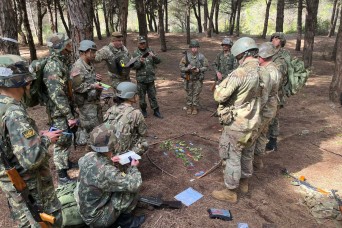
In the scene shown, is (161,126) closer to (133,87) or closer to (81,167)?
(133,87)

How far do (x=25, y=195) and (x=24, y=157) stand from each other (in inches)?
17.5

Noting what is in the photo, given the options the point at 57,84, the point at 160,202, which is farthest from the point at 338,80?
the point at 57,84

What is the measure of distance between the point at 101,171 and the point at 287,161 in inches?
170

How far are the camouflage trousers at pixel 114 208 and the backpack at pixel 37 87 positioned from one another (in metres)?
2.26

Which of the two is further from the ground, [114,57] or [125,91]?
[114,57]

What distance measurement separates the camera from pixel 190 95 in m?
8.49

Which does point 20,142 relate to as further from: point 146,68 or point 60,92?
point 146,68

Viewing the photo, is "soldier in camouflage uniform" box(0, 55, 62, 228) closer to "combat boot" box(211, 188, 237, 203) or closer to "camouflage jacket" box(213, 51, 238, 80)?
"combat boot" box(211, 188, 237, 203)

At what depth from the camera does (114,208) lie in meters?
3.62

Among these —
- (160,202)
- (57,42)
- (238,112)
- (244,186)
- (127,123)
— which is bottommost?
(244,186)

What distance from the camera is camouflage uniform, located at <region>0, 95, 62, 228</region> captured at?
8.45 ft

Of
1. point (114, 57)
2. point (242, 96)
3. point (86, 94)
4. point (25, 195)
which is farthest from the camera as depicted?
point (114, 57)

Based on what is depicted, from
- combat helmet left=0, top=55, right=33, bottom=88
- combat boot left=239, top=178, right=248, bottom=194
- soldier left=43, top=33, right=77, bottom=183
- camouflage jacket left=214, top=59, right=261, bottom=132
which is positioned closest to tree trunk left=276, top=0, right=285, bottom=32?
camouflage jacket left=214, top=59, right=261, bottom=132

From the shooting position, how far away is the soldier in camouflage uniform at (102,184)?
11.0ft
